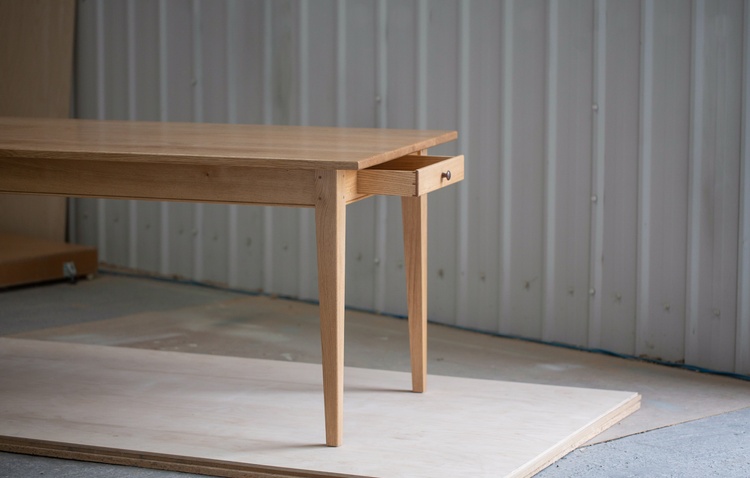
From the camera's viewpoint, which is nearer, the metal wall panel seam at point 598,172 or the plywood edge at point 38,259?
the metal wall panel seam at point 598,172

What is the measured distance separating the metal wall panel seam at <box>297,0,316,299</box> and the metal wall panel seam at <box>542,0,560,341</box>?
1.24m

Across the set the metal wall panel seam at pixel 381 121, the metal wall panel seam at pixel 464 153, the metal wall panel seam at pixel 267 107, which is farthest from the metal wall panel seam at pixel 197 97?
the metal wall panel seam at pixel 464 153

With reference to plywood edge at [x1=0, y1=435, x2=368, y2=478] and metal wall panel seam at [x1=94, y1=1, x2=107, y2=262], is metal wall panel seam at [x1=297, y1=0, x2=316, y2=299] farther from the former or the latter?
plywood edge at [x1=0, y1=435, x2=368, y2=478]

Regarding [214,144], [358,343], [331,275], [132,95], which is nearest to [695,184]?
[358,343]

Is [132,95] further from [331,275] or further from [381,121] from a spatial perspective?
[331,275]

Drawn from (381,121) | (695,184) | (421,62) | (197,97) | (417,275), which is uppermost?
(421,62)

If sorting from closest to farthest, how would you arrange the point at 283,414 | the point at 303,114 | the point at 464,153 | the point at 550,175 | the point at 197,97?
the point at 283,414 < the point at 550,175 < the point at 464,153 < the point at 303,114 < the point at 197,97

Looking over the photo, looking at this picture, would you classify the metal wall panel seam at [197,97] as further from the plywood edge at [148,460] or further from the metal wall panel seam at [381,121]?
the plywood edge at [148,460]

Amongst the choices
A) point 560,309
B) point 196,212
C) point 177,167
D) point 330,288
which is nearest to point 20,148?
point 177,167

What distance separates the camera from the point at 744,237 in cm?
387

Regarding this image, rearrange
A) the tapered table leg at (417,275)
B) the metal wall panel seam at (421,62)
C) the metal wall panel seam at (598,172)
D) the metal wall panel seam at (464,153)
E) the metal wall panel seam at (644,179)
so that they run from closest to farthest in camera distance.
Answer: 1. the tapered table leg at (417,275)
2. the metal wall panel seam at (644,179)
3. the metal wall panel seam at (598,172)
4. the metal wall panel seam at (464,153)
5. the metal wall panel seam at (421,62)

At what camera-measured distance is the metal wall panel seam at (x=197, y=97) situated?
5492 mm

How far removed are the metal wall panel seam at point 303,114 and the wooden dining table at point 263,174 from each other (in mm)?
1916

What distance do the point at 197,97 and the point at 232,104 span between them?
0.77 ft
